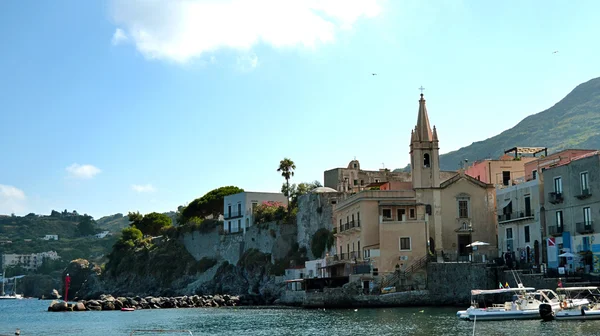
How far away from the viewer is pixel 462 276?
5100 cm

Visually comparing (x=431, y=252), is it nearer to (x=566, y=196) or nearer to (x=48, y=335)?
(x=566, y=196)

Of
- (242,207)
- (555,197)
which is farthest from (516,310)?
(242,207)

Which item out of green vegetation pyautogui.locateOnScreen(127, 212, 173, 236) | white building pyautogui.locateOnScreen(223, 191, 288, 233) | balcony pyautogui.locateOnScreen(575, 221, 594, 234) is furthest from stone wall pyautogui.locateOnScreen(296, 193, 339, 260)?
green vegetation pyautogui.locateOnScreen(127, 212, 173, 236)

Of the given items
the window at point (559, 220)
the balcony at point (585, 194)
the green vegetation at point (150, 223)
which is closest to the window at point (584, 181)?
the balcony at point (585, 194)

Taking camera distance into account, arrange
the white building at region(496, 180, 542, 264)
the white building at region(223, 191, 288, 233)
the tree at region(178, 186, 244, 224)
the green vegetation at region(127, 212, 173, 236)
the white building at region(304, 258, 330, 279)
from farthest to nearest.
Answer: the green vegetation at region(127, 212, 173, 236) → the tree at region(178, 186, 244, 224) → the white building at region(223, 191, 288, 233) → the white building at region(304, 258, 330, 279) → the white building at region(496, 180, 542, 264)

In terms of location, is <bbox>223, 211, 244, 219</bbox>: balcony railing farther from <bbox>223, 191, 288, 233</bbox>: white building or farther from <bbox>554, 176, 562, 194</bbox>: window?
<bbox>554, 176, 562, 194</bbox>: window

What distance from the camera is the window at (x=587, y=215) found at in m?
45.2

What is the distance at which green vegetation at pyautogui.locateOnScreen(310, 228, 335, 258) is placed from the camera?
73.1 metres

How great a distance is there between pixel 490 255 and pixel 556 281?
45.1 ft

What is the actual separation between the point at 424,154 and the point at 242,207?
3614 centimetres

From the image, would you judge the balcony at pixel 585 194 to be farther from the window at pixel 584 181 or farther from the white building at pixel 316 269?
the white building at pixel 316 269

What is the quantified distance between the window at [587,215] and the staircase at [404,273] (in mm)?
13224

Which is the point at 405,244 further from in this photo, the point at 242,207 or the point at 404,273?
the point at 242,207

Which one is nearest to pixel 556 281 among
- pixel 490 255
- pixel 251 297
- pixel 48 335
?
pixel 490 255
